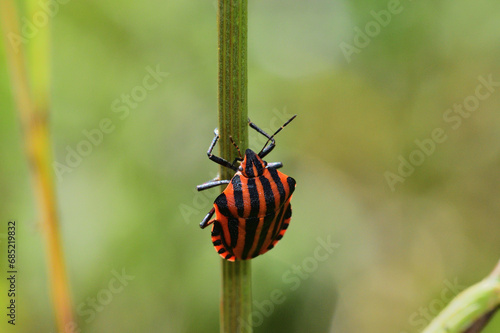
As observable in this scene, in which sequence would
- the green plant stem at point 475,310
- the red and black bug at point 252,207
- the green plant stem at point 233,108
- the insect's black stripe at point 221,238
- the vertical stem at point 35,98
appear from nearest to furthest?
the green plant stem at point 475,310
the green plant stem at point 233,108
the vertical stem at point 35,98
the insect's black stripe at point 221,238
the red and black bug at point 252,207

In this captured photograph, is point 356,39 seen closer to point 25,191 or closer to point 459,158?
point 459,158

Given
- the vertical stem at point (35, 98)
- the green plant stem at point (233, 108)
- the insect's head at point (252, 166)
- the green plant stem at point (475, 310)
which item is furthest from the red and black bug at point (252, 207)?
the green plant stem at point (475, 310)

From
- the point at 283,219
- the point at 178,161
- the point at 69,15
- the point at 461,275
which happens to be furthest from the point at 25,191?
the point at 461,275

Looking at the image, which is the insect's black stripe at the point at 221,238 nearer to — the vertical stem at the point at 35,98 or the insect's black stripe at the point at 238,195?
the insect's black stripe at the point at 238,195

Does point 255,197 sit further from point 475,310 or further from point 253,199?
point 475,310

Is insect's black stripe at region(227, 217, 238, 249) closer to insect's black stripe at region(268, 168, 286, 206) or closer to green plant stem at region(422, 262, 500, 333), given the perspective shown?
insect's black stripe at region(268, 168, 286, 206)
